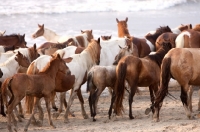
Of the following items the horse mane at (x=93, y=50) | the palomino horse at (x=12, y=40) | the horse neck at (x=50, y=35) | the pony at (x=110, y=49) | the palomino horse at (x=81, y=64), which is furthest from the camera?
the horse neck at (x=50, y=35)

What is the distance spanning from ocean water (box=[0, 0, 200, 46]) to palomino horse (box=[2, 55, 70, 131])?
9680 millimetres

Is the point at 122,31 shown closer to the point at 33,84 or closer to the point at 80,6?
the point at 33,84

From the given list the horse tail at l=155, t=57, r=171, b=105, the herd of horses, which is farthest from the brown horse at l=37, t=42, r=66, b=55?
the horse tail at l=155, t=57, r=171, b=105

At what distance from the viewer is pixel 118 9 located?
32.9 m

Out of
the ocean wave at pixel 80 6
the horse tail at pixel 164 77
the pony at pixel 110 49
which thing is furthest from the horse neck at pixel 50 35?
the ocean wave at pixel 80 6

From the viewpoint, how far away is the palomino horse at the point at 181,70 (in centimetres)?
906

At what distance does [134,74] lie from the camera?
959 cm

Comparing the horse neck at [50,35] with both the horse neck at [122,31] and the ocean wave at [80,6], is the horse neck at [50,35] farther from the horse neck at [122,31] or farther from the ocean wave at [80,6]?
the ocean wave at [80,6]

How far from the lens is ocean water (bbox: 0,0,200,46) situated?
2312cm

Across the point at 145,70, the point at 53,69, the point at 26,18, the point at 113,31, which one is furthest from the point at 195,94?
the point at 26,18

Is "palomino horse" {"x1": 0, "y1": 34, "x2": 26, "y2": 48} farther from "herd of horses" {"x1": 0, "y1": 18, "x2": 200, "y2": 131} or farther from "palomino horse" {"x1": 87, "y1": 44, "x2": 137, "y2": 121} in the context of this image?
"palomino horse" {"x1": 87, "y1": 44, "x2": 137, "y2": 121}

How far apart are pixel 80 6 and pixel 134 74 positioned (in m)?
24.2

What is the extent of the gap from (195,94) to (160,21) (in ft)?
42.0

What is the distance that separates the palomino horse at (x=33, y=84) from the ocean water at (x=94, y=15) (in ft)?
31.8
